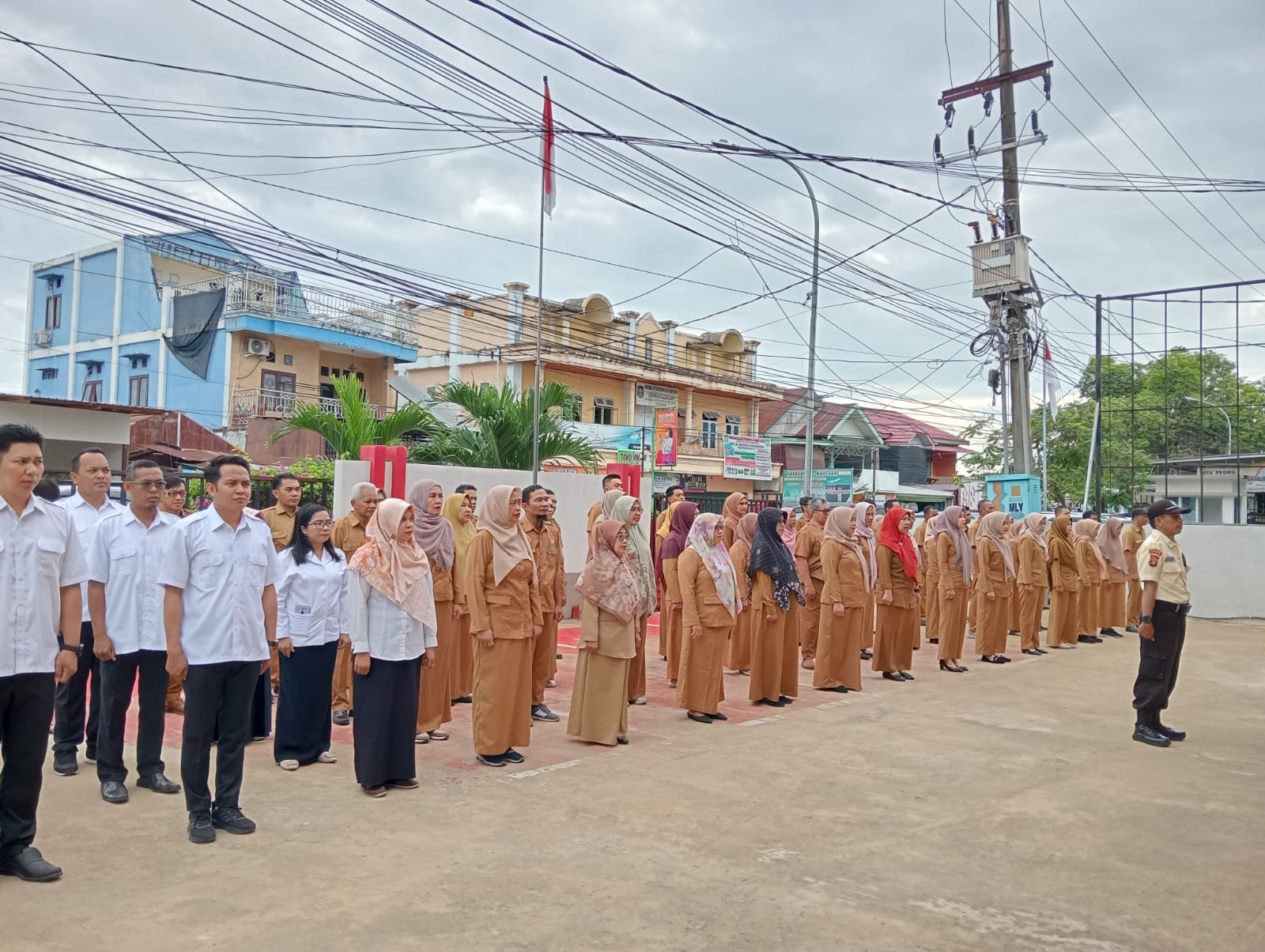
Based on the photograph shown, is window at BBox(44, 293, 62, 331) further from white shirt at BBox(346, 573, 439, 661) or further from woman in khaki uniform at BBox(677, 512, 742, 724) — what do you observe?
white shirt at BBox(346, 573, 439, 661)

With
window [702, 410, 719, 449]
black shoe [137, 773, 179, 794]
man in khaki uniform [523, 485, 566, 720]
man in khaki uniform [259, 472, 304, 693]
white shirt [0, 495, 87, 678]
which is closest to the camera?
white shirt [0, 495, 87, 678]

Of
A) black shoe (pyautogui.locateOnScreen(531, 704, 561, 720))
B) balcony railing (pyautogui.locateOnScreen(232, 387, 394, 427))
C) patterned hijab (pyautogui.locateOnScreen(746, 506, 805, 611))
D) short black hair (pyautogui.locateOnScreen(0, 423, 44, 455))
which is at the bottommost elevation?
black shoe (pyautogui.locateOnScreen(531, 704, 561, 720))

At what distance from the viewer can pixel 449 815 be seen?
196 inches

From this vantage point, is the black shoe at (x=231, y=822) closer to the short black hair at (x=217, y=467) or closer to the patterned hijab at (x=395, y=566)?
the patterned hijab at (x=395, y=566)

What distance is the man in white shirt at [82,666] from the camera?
5.54 m

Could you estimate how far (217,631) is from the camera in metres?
4.50

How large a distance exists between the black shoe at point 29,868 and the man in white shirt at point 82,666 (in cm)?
161

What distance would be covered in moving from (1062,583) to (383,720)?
33.7 feet

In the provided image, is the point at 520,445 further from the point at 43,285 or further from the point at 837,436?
the point at 837,436

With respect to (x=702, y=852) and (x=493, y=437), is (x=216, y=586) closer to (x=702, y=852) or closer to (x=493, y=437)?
(x=702, y=852)

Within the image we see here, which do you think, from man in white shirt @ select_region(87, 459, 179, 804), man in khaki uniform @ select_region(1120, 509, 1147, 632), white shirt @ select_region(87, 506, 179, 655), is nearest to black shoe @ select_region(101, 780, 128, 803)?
man in white shirt @ select_region(87, 459, 179, 804)

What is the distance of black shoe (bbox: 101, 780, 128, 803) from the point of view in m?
4.98

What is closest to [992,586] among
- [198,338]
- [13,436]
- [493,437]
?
[493,437]

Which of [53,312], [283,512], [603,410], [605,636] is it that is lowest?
[605,636]
